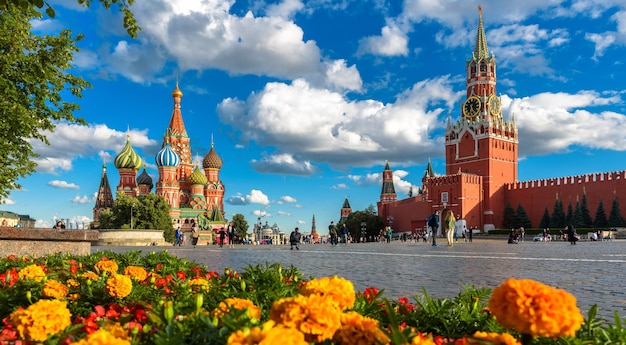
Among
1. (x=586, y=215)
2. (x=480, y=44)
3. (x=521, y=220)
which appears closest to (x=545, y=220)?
(x=521, y=220)

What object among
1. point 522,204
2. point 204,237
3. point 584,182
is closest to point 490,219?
point 522,204

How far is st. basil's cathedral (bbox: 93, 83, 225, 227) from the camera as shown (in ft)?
211

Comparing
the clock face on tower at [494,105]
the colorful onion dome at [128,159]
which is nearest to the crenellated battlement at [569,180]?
the clock face on tower at [494,105]

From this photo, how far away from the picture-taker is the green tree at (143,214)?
47.7 m

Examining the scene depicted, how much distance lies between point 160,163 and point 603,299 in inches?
2504

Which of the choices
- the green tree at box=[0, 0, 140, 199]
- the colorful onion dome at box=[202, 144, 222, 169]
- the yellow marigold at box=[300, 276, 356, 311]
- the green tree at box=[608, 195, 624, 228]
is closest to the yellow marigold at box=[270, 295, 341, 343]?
the yellow marigold at box=[300, 276, 356, 311]

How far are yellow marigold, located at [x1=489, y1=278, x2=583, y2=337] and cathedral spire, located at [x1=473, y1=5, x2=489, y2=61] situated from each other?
72380 mm

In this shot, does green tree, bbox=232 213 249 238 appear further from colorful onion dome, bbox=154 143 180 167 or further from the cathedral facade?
the cathedral facade

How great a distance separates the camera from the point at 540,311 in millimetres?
1526

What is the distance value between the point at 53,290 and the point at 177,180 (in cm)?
6503

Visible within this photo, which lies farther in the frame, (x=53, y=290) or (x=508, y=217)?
(x=508, y=217)

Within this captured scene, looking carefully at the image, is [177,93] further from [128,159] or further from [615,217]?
[615,217]

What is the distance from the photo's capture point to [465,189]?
57.8m

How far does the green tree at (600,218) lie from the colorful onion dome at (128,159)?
176 feet
